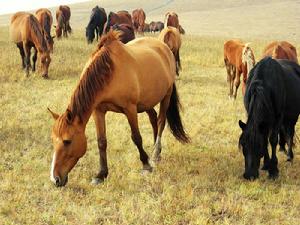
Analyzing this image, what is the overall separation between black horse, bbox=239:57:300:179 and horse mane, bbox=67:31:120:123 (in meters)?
1.85

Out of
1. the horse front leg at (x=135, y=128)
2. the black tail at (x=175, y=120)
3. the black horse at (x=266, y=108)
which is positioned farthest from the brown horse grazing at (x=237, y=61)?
the horse front leg at (x=135, y=128)

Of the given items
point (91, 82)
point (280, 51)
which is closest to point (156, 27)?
point (280, 51)

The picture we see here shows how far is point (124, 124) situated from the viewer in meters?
8.48

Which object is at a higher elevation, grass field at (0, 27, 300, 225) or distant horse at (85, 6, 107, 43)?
distant horse at (85, 6, 107, 43)

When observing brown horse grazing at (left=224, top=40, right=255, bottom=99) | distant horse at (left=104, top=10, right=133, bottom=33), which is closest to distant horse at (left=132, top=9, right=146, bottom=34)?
distant horse at (left=104, top=10, right=133, bottom=33)

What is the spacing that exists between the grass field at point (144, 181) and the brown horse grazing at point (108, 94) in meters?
0.36

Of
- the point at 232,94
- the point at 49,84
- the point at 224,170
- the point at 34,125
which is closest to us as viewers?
the point at 224,170

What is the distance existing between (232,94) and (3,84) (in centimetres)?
644

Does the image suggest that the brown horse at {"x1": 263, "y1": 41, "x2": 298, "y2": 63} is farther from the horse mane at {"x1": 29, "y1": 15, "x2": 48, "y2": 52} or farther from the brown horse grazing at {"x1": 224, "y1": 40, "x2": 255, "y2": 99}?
the horse mane at {"x1": 29, "y1": 15, "x2": 48, "y2": 52}

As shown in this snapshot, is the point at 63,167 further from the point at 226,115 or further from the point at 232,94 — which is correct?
the point at 232,94

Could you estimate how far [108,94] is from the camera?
5.15m

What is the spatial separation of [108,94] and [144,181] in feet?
4.28

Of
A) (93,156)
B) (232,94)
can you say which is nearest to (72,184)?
(93,156)

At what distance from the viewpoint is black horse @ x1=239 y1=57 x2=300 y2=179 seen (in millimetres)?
5219
